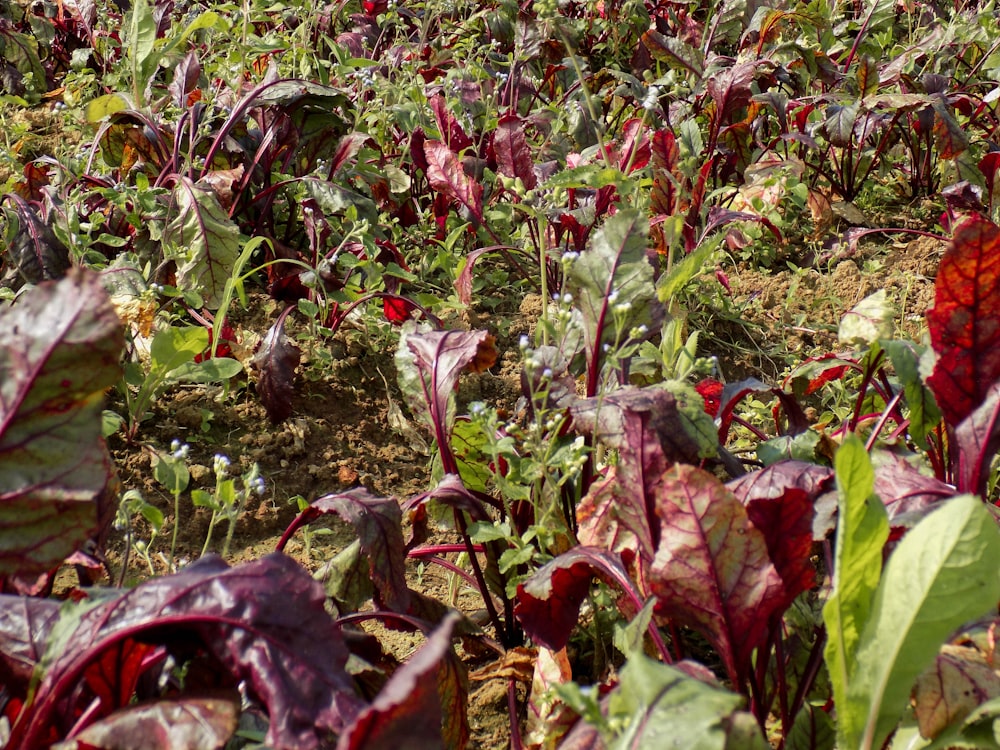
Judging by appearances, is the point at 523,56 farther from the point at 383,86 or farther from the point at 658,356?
the point at 658,356

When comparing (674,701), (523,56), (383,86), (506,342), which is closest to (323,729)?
(674,701)

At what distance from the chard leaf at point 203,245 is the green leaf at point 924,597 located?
189 centimetres

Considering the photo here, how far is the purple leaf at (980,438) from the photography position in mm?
1605

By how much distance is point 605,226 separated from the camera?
1.89m

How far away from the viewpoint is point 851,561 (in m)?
1.19

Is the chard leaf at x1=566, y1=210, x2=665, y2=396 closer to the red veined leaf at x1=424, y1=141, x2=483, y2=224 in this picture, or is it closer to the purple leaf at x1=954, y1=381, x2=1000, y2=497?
the purple leaf at x1=954, y1=381, x2=1000, y2=497

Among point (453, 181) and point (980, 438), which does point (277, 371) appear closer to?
point (453, 181)

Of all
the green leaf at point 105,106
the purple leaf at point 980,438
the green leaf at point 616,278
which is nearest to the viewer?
the purple leaf at point 980,438

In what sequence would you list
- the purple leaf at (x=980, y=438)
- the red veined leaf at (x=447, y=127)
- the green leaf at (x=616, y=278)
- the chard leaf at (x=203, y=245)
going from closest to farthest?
the purple leaf at (x=980, y=438)
the green leaf at (x=616, y=278)
the chard leaf at (x=203, y=245)
the red veined leaf at (x=447, y=127)

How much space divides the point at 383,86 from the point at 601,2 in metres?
2.21

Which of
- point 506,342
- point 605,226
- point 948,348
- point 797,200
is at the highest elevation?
point 605,226

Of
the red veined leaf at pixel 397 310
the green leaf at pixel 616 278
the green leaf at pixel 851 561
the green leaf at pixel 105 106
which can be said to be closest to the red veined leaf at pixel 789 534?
the green leaf at pixel 851 561

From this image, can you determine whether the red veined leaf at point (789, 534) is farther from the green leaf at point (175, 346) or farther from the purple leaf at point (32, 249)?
the purple leaf at point (32, 249)

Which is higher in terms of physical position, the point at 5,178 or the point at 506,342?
the point at 5,178
